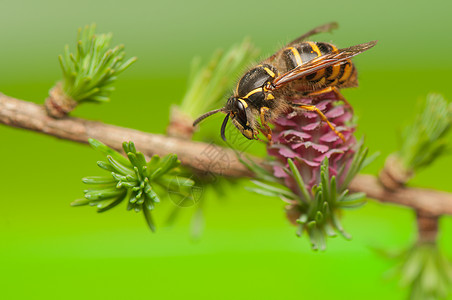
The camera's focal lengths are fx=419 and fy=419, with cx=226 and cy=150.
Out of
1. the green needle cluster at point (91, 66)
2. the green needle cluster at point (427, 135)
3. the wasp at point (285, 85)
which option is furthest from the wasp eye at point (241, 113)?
the green needle cluster at point (427, 135)

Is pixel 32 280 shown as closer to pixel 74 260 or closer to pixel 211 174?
pixel 74 260

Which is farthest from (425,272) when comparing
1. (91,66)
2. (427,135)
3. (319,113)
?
(91,66)

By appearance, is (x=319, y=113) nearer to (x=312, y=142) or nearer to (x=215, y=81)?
(x=312, y=142)

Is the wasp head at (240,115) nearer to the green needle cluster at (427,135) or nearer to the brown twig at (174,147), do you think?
the brown twig at (174,147)

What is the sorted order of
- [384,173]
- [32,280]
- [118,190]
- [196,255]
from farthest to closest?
1. [196,255]
2. [32,280]
3. [384,173]
4. [118,190]

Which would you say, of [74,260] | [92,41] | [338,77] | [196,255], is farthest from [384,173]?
[74,260]

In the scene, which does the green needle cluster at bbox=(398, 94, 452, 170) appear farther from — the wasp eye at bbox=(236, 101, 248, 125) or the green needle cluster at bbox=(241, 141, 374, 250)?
the wasp eye at bbox=(236, 101, 248, 125)
